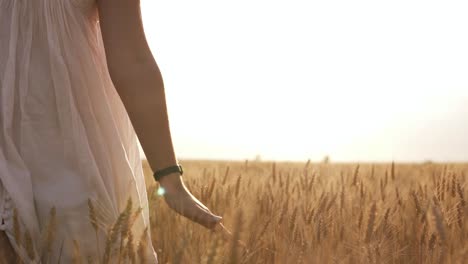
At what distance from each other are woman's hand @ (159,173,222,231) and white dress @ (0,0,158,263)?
82 mm

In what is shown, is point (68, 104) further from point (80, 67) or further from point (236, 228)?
point (236, 228)

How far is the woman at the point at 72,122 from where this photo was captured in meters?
1.38

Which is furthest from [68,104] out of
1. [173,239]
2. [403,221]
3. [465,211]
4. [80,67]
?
[465,211]

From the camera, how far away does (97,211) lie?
4.51 ft

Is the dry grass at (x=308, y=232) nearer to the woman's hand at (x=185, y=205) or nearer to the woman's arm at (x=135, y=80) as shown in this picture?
the woman's hand at (x=185, y=205)

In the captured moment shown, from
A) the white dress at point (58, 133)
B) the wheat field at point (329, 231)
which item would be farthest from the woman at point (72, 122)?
the wheat field at point (329, 231)

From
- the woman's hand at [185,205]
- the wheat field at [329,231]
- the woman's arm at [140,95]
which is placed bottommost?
the wheat field at [329,231]

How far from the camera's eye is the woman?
4.51 feet

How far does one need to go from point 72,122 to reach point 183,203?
292 mm

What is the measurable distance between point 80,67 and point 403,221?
1095mm

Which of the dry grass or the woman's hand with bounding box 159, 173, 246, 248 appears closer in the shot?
the dry grass

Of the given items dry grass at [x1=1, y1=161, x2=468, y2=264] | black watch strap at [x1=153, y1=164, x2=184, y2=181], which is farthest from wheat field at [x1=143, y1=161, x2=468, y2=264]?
black watch strap at [x1=153, y1=164, x2=184, y2=181]

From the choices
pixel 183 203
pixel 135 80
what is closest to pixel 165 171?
pixel 183 203

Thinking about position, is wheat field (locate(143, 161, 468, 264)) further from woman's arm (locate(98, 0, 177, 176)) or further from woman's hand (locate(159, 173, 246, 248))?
woman's arm (locate(98, 0, 177, 176))
